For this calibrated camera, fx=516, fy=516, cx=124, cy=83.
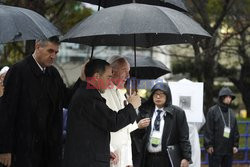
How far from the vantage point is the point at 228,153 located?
988 centimetres

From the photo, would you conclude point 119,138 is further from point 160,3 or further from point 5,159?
point 160,3

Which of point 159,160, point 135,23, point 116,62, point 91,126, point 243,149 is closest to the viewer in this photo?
point 135,23

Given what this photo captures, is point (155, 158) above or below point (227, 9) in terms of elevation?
below

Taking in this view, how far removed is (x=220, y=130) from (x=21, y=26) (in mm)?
6103

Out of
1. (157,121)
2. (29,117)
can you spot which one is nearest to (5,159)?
(29,117)

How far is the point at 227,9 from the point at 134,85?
973cm

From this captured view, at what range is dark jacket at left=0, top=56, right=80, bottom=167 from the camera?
498cm

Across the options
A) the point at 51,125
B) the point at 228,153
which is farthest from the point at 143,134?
the point at 228,153

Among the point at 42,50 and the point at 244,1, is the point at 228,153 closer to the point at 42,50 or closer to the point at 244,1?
the point at 42,50

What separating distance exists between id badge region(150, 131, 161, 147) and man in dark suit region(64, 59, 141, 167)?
6.31ft

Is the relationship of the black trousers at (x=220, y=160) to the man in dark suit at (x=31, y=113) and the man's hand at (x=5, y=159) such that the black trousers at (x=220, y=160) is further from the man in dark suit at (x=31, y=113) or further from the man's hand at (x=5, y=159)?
the man's hand at (x=5, y=159)

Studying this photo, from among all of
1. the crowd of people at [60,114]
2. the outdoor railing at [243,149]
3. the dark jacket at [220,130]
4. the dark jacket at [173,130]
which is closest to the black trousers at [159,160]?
the dark jacket at [173,130]

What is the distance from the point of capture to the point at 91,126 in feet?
15.4

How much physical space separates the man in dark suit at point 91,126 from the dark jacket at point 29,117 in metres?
0.44
